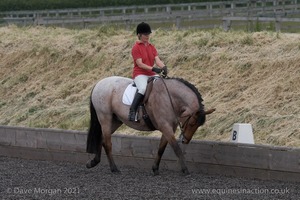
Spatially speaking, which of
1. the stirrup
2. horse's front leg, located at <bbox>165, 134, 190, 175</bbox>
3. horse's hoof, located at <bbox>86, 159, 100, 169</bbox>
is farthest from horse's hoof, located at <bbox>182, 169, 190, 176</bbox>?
horse's hoof, located at <bbox>86, 159, 100, 169</bbox>

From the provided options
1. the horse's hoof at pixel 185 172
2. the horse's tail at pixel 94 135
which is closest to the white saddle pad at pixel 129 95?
the horse's tail at pixel 94 135

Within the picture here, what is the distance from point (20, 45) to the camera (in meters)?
28.0

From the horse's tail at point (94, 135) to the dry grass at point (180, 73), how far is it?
6.17 ft

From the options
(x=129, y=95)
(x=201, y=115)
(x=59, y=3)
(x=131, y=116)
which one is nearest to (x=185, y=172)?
(x=201, y=115)

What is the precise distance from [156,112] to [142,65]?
0.78 metres

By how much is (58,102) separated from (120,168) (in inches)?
244

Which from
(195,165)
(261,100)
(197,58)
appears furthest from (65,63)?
(195,165)

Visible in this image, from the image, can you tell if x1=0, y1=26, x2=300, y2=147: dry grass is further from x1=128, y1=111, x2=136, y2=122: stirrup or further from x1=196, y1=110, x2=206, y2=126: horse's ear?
x1=128, y1=111, x2=136, y2=122: stirrup

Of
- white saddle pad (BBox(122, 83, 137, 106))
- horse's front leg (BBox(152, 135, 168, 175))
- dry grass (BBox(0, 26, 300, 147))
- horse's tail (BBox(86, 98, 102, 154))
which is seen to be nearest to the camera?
horse's front leg (BBox(152, 135, 168, 175))

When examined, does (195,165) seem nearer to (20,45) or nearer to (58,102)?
(58,102)

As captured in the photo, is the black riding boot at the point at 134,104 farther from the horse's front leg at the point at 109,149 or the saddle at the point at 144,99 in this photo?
the horse's front leg at the point at 109,149

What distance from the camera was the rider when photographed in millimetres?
14977

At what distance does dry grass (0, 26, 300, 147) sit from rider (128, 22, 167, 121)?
2.00 metres

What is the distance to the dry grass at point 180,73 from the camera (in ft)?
A: 55.2
